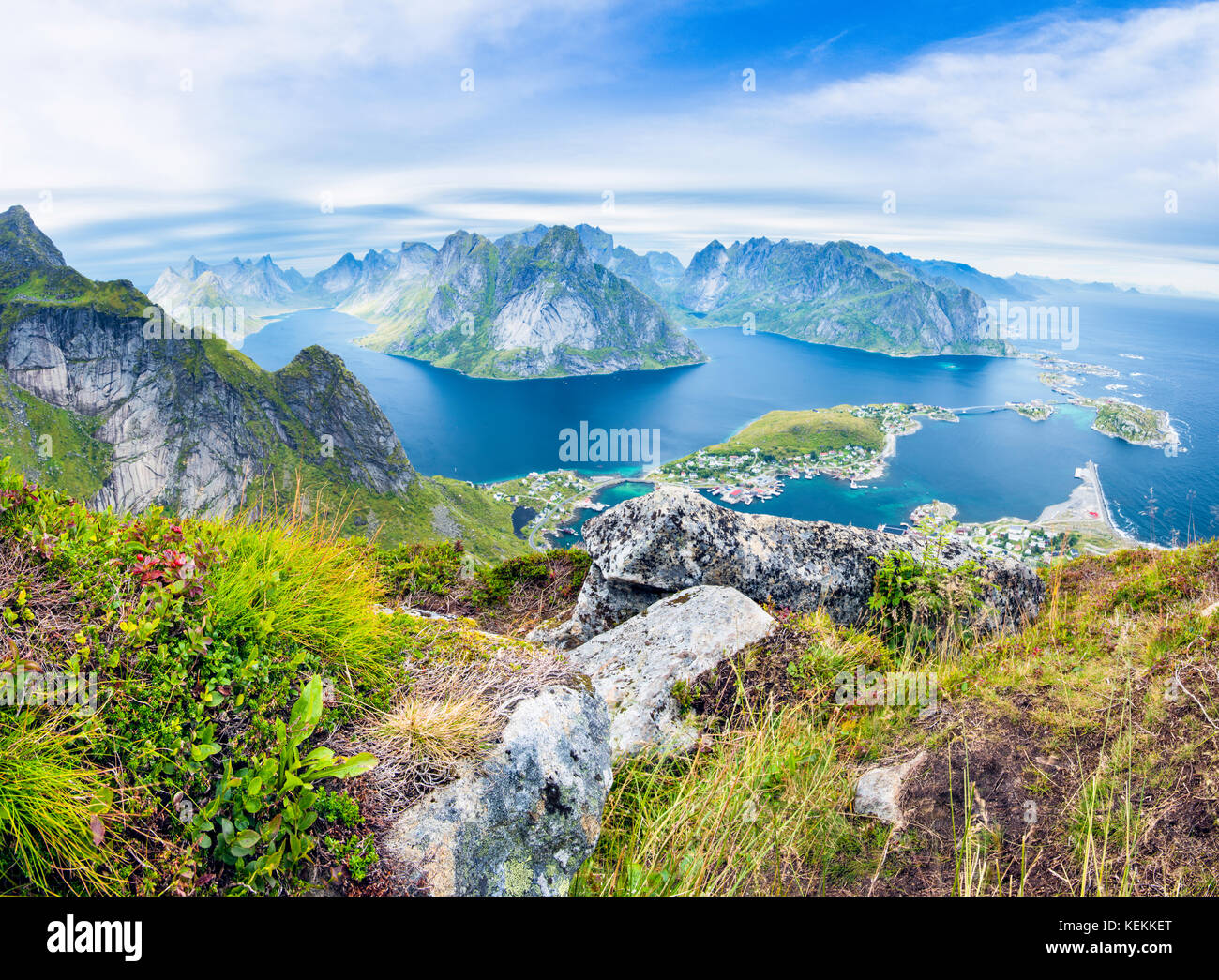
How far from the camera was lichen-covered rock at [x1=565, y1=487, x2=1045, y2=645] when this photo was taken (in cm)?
931

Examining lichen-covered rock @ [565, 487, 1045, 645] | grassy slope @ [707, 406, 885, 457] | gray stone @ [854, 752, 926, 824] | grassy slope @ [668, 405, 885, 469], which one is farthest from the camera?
grassy slope @ [707, 406, 885, 457]

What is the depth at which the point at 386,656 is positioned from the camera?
457cm

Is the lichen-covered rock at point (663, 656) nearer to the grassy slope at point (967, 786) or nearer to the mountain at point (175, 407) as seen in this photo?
the grassy slope at point (967, 786)

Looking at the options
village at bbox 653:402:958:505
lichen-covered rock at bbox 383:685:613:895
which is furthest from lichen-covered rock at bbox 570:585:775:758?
village at bbox 653:402:958:505

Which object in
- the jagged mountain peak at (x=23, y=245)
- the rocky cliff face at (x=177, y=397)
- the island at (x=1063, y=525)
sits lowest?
the island at (x=1063, y=525)

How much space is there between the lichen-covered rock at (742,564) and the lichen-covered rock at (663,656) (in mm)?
775

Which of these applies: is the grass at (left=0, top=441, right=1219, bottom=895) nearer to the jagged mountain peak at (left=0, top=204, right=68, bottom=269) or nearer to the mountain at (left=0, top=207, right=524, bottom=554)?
the mountain at (left=0, top=207, right=524, bottom=554)

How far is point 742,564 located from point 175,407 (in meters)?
198

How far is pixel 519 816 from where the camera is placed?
3.70 metres

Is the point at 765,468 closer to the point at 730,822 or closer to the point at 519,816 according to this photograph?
the point at 730,822

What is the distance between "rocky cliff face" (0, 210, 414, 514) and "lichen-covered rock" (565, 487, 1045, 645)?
14667 cm

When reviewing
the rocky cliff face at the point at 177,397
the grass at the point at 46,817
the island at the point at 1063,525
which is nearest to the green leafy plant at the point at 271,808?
the grass at the point at 46,817

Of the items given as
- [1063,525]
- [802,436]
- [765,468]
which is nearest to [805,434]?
[802,436]

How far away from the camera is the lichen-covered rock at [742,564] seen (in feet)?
30.6
